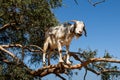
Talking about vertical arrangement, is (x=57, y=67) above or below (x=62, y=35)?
below

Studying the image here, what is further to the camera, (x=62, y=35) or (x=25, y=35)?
(x=25, y=35)

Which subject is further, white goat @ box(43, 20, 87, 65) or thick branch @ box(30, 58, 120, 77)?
white goat @ box(43, 20, 87, 65)

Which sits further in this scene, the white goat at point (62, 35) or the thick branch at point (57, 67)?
the white goat at point (62, 35)

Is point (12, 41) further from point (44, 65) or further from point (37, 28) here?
point (44, 65)

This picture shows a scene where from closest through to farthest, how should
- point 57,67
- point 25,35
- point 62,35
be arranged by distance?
point 62,35, point 57,67, point 25,35

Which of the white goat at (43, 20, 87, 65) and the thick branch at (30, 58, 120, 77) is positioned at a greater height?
the white goat at (43, 20, 87, 65)

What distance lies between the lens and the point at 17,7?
1669 centimetres

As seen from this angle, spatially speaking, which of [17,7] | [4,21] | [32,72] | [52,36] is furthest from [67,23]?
[4,21]

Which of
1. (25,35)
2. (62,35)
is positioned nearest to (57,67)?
(62,35)

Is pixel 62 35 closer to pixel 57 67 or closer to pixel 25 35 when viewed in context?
pixel 57 67

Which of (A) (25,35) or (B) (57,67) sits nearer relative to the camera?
(B) (57,67)

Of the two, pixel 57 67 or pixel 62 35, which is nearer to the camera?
pixel 62 35

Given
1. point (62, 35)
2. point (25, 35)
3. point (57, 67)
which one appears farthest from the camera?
point (25, 35)

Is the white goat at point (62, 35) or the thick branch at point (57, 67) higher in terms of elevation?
the white goat at point (62, 35)
